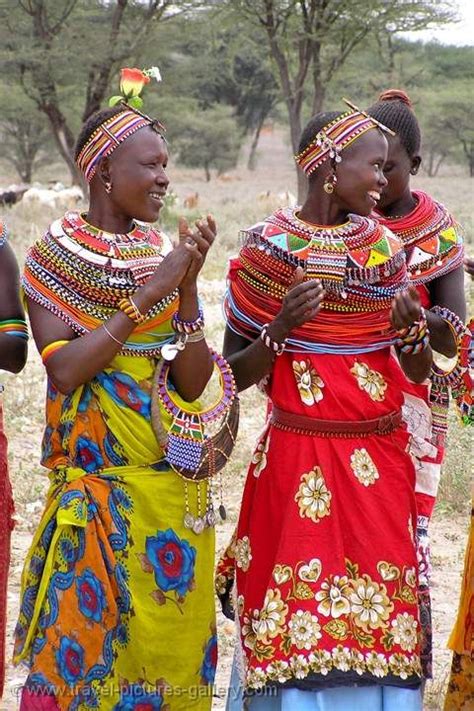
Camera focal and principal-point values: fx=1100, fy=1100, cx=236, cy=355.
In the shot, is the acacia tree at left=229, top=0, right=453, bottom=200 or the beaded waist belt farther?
the acacia tree at left=229, top=0, right=453, bottom=200

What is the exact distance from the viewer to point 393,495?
3.10m

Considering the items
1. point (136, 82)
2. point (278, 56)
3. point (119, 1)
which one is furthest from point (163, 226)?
point (136, 82)

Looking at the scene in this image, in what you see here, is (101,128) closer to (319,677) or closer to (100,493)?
(100,493)

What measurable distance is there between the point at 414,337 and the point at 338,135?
61 centimetres

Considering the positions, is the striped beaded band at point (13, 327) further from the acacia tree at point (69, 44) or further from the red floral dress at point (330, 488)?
the acacia tree at point (69, 44)

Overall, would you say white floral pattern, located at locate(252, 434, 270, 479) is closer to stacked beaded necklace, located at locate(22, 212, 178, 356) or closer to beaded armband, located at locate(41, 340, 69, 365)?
stacked beaded necklace, located at locate(22, 212, 178, 356)

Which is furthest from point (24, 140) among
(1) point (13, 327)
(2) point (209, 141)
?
(1) point (13, 327)

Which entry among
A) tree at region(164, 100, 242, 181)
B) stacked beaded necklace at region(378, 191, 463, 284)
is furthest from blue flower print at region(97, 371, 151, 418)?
tree at region(164, 100, 242, 181)

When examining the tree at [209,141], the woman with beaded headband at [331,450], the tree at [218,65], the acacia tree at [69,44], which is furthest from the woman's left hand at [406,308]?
the tree at [209,141]

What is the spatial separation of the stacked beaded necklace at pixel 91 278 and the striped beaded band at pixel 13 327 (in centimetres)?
20

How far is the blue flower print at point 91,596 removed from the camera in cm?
293

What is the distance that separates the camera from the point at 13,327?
314 centimetres

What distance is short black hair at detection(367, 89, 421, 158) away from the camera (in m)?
3.61

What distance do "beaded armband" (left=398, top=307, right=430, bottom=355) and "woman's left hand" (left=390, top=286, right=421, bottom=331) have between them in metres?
0.09
